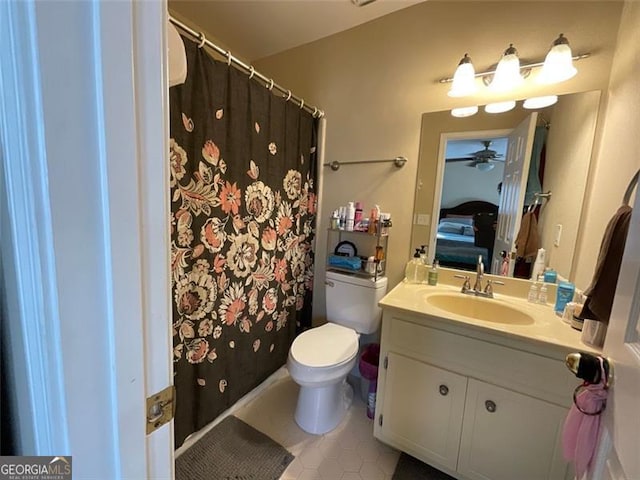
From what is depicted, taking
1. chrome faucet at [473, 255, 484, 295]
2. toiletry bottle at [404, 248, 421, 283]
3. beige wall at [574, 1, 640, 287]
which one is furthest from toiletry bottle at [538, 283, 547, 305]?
toiletry bottle at [404, 248, 421, 283]

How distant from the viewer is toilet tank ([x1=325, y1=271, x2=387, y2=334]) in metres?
1.79

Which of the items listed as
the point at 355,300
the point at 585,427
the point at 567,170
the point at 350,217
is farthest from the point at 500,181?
the point at 585,427

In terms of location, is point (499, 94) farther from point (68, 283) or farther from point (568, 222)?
point (68, 283)

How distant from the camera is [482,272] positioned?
5.05 ft

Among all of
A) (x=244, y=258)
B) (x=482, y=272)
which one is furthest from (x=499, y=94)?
(x=244, y=258)

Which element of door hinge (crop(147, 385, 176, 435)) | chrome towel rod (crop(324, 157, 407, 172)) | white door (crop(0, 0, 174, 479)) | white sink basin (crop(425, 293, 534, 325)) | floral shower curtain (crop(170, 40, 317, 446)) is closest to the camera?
white door (crop(0, 0, 174, 479))

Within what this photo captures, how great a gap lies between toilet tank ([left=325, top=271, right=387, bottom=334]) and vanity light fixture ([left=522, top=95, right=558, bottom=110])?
1199 mm

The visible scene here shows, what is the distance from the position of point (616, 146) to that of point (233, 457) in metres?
2.20

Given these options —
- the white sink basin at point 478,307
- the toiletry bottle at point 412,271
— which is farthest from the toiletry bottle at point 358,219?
the white sink basin at point 478,307

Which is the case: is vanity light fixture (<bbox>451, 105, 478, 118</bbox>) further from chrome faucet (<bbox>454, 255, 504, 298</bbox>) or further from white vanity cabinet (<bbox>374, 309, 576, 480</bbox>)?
white vanity cabinet (<bbox>374, 309, 576, 480</bbox>)

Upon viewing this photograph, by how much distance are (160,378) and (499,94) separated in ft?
6.06

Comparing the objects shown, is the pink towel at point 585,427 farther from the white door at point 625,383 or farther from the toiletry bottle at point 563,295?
the toiletry bottle at point 563,295

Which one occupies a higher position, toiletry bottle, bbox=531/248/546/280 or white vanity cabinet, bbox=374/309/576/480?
toiletry bottle, bbox=531/248/546/280

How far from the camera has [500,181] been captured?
4.95 feet
